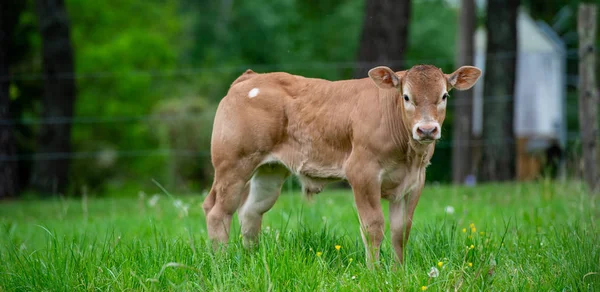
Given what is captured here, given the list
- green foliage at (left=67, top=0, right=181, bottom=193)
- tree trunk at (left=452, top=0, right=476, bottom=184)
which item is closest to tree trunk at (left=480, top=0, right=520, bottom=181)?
tree trunk at (left=452, top=0, right=476, bottom=184)

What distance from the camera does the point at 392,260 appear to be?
193 inches

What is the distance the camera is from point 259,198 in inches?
247

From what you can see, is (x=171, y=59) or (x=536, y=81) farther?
(x=536, y=81)

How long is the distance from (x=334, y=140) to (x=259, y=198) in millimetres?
937

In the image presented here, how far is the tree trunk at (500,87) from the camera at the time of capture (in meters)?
13.9

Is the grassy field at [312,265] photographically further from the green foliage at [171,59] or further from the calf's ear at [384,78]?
the green foliage at [171,59]

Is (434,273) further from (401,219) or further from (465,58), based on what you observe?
(465,58)

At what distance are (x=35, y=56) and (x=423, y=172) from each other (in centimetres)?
1710

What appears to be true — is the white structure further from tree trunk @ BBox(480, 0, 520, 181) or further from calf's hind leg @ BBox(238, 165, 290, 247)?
calf's hind leg @ BBox(238, 165, 290, 247)

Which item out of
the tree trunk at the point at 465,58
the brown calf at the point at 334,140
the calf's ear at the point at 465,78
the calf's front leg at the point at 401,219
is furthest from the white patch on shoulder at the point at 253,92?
the tree trunk at the point at 465,58

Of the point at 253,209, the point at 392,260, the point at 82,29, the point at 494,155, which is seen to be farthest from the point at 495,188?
the point at 82,29

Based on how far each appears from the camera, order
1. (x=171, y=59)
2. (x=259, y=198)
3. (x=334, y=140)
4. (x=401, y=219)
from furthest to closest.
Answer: (x=171, y=59) < (x=259, y=198) < (x=334, y=140) < (x=401, y=219)

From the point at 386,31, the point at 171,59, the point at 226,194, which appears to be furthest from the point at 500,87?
the point at 171,59

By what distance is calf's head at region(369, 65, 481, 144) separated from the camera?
16.1 ft
